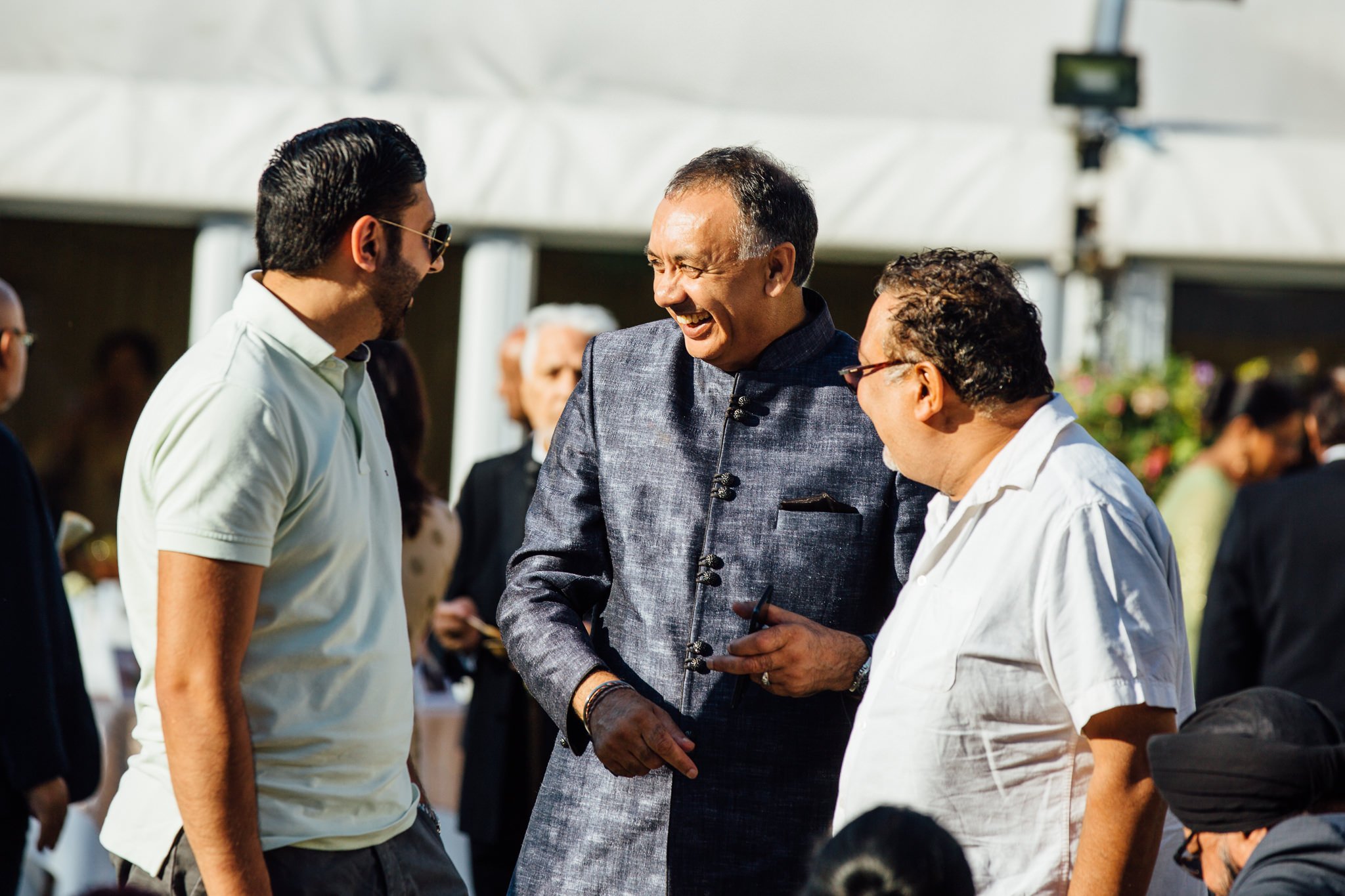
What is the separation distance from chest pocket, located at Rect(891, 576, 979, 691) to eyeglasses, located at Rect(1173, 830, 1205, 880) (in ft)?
1.34

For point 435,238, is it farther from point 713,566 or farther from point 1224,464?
point 1224,464

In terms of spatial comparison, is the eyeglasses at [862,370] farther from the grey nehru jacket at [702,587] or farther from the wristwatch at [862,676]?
the wristwatch at [862,676]

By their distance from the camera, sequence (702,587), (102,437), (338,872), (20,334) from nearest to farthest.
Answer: (338,872)
(702,587)
(20,334)
(102,437)

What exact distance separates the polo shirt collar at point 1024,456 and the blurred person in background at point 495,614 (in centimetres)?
182

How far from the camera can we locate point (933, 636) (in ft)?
6.21

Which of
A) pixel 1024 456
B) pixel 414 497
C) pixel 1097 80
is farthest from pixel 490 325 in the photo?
pixel 1024 456

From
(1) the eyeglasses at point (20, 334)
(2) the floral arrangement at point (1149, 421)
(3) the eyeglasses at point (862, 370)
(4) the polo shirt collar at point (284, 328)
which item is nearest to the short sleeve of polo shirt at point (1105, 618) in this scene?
(3) the eyeglasses at point (862, 370)

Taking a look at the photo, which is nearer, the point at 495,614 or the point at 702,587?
the point at 702,587

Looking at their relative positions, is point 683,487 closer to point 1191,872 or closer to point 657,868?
point 657,868

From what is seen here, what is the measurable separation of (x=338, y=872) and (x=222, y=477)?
58 cm

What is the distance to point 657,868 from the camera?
7.17 ft

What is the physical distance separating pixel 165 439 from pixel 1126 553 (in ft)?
4.06

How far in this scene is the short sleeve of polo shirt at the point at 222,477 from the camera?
182 centimetres

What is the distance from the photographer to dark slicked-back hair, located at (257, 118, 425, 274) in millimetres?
2043
